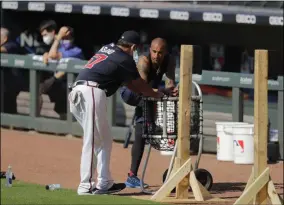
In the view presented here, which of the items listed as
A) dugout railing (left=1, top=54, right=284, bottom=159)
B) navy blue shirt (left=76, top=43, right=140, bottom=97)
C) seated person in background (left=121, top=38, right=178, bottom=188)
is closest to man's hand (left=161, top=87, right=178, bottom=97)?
seated person in background (left=121, top=38, right=178, bottom=188)

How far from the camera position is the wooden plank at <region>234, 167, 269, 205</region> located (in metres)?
8.00

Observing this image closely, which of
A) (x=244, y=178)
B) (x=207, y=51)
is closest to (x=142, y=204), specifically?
(x=244, y=178)

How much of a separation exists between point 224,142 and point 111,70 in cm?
326

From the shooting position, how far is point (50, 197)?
8422mm

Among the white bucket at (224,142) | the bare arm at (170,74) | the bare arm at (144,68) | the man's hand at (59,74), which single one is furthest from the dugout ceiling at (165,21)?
the bare arm at (144,68)

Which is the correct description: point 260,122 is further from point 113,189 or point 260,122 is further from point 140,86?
point 113,189

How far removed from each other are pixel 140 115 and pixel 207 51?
18.6ft

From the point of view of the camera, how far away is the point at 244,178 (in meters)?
10.6

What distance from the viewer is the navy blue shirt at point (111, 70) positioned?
866cm

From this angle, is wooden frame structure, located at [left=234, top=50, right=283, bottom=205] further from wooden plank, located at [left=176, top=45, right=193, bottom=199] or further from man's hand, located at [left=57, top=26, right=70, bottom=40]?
man's hand, located at [left=57, top=26, right=70, bottom=40]

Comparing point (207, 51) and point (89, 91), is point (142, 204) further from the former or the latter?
point (207, 51)

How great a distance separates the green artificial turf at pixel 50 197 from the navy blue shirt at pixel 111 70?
1054 mm

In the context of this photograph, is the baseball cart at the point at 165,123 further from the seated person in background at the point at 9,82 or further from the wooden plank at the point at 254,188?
the seated person in background at the point at 9,82

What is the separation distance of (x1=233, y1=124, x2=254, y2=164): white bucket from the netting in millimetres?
2039
